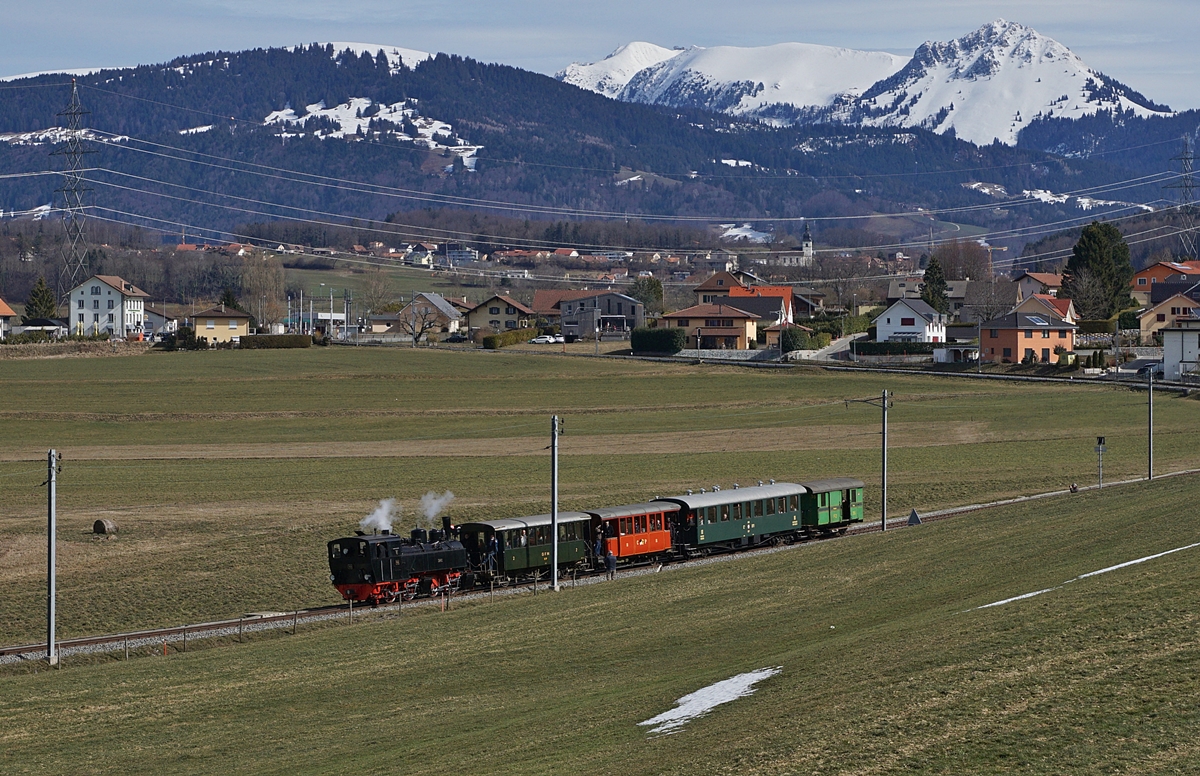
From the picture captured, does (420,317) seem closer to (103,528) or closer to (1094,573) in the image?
(103,528)

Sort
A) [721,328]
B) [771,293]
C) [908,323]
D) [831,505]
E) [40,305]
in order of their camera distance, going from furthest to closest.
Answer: [40,305]
[771,293]
[721,328]
[908,323]
[831,505]

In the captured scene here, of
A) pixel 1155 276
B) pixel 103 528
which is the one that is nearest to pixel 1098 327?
pixel 1155 276

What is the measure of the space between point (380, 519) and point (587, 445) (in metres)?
33.2

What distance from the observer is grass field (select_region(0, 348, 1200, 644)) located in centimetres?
4641

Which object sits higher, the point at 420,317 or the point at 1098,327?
the point at 420,317

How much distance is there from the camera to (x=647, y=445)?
7975 centimetres

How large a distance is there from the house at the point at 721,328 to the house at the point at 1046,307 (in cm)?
3203

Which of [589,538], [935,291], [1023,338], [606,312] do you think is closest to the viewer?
[589,538]

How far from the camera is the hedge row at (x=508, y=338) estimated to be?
156500 millimetres

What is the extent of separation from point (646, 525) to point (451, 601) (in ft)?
31.1

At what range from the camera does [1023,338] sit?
12556 cm

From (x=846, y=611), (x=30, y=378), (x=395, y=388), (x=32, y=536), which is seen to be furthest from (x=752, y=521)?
(x=30, y=378)

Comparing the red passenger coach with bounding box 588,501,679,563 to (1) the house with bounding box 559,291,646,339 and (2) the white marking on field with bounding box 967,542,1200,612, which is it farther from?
(1) the house with bounding box 559,291,646,339

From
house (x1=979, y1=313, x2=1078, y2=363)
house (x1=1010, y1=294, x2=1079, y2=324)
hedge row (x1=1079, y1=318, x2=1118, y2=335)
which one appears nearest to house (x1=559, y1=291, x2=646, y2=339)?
house (x1=1010, y1=294, x2=1079, y2=324)
